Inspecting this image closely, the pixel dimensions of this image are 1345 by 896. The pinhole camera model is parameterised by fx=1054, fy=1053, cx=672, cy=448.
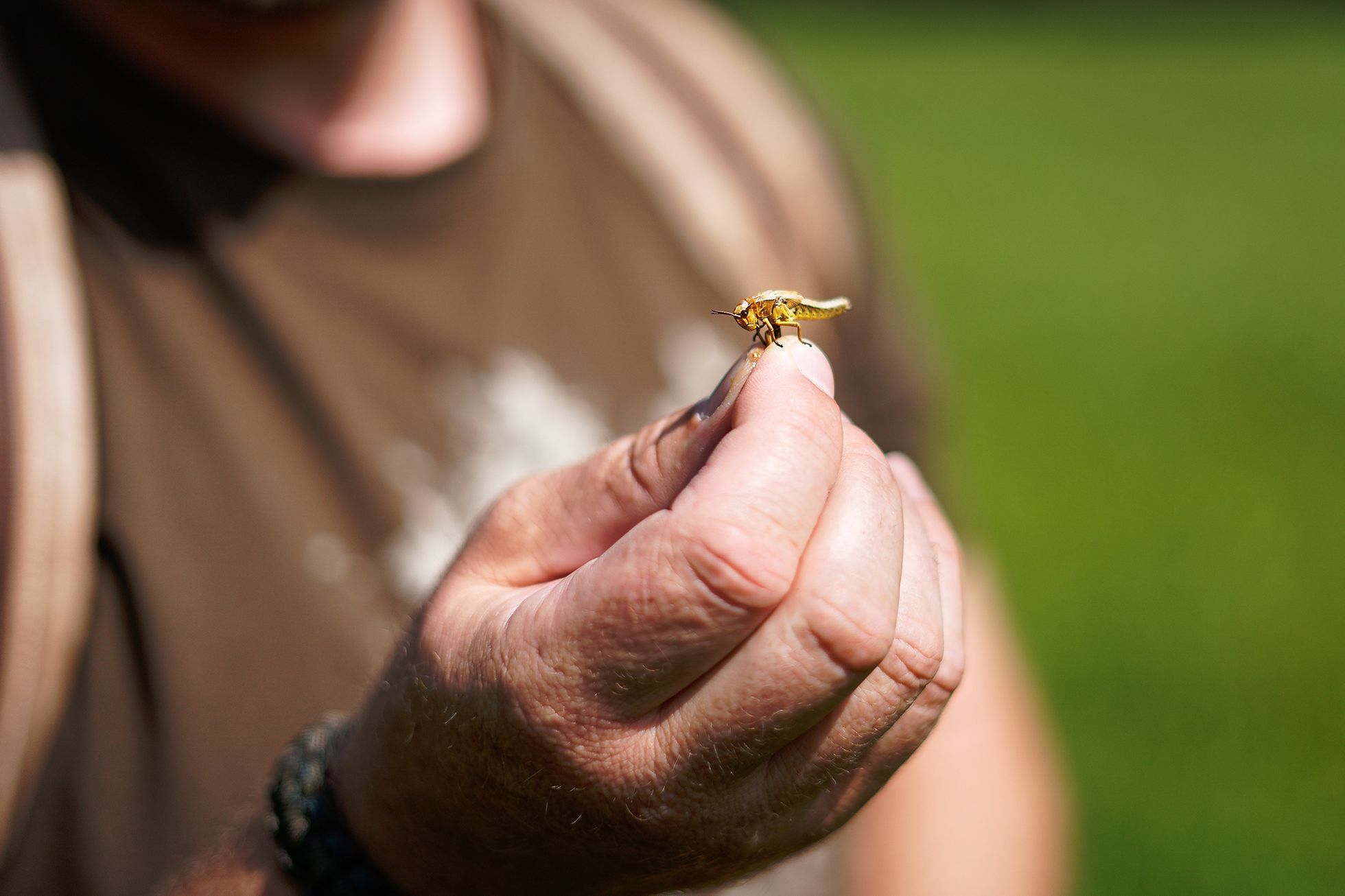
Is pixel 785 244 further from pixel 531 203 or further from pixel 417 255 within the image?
pixel 417 255

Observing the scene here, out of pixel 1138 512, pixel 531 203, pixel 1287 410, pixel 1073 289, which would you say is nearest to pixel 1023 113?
pixel 1073 289

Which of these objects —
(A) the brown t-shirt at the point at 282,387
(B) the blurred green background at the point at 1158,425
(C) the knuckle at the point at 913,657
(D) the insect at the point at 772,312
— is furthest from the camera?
(B) the blurred green background at the point at 1158,425

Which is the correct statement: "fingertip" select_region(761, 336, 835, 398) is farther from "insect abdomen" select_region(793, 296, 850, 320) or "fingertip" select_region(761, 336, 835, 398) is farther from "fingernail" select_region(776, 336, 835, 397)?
"insect abdomen" select_region(793, 296, 850, 320)

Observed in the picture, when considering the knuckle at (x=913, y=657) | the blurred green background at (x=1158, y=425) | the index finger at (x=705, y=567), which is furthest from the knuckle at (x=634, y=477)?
the blurred green background at (x=1158, y=425)

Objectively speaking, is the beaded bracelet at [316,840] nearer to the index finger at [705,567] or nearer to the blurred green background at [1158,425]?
the index finger at [705,567]

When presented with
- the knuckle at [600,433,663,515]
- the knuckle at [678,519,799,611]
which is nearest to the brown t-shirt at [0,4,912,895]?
the knuckle at [600,433,663,515]
